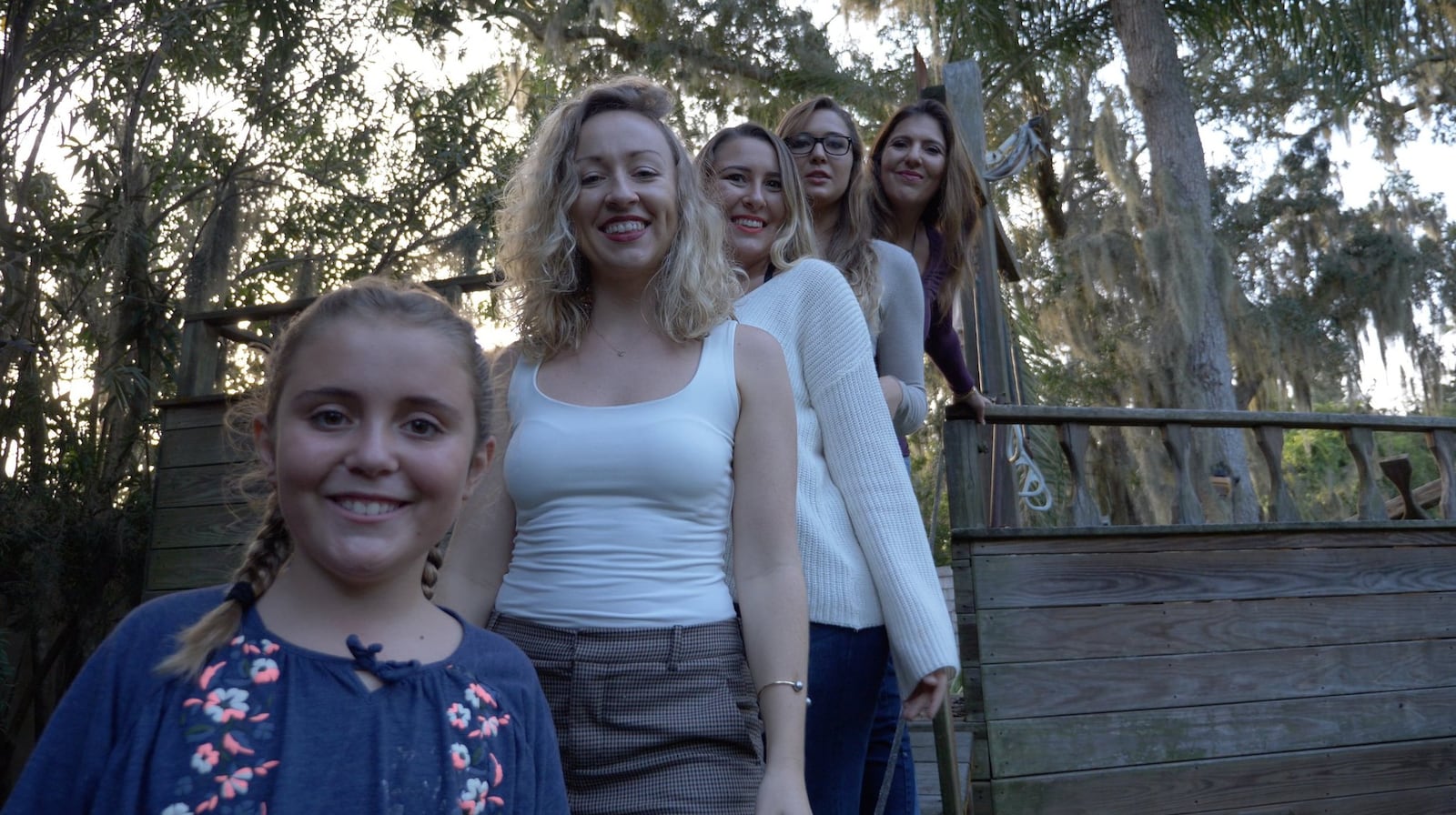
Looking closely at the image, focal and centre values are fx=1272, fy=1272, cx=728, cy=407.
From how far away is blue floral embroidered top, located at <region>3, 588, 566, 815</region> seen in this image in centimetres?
103

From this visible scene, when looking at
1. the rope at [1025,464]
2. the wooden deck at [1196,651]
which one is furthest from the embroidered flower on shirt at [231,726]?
the rope at [1025,464]

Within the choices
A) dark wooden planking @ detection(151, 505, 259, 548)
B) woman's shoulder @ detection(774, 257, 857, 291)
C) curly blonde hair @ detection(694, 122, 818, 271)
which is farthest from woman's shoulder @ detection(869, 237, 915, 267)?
dark wooden planking @ detection(151, 505, 259, 548)

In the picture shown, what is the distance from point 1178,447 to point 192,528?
4043 millimetres

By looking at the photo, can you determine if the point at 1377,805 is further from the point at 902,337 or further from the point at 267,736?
the point at 267,736

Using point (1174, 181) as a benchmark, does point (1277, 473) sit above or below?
below

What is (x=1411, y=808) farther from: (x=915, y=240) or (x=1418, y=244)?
(x=1418, y=244)

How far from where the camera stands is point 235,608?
3.77 feet

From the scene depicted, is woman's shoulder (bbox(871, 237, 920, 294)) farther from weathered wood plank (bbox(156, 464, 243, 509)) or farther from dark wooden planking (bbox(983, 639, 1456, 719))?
weathered wood plank (bbox(156, 464, 243, 509))

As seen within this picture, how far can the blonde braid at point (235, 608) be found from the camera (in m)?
1.08

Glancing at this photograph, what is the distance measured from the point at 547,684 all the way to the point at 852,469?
0.54 meters

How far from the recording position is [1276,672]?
14.2 feet

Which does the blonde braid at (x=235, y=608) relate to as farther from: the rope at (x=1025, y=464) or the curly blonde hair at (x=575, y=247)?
the rope at (x=1025, y=464)

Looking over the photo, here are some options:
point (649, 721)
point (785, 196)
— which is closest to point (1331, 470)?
point (785, 196)

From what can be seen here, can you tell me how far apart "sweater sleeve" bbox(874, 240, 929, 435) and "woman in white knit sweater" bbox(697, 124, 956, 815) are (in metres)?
0.40
